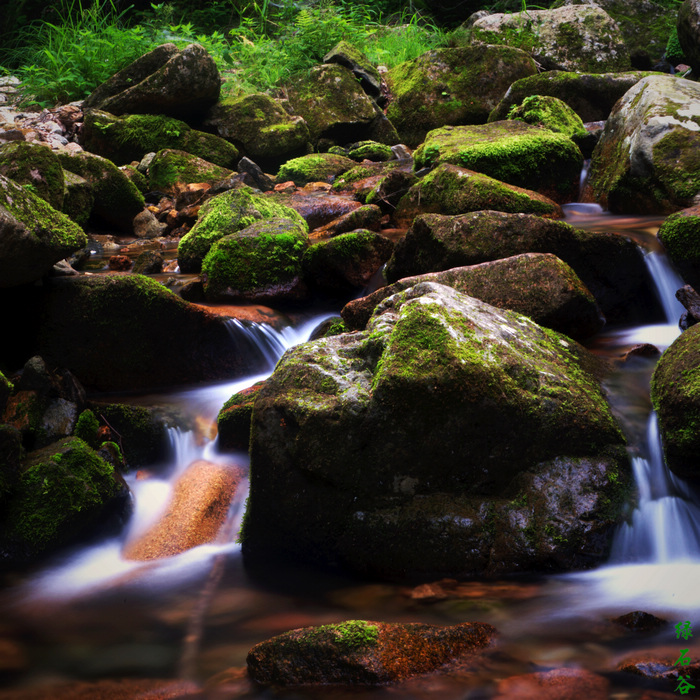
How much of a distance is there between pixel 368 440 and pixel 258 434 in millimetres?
542

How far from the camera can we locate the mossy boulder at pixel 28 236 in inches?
149

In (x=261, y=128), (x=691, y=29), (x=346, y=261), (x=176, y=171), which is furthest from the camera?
(x=261, y=128)

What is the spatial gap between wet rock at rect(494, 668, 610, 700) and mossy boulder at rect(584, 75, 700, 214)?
5.52m

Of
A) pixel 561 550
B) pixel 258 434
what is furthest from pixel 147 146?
pixel 561 550

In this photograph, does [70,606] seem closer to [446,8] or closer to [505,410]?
[505,410]

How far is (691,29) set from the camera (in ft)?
34.1

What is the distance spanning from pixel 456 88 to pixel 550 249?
850 cm

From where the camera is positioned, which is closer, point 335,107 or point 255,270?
point 255,270

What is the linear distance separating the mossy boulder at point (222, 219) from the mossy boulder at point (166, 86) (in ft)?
17.6

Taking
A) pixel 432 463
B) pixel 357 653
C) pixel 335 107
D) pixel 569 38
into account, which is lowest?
pixel 357 653

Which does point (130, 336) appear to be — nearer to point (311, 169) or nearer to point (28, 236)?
point (28, 236)

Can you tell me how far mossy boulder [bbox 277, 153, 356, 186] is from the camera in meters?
10.3

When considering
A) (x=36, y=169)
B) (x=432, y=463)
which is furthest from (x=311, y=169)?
(x=432, y=463)

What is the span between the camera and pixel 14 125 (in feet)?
35.0
